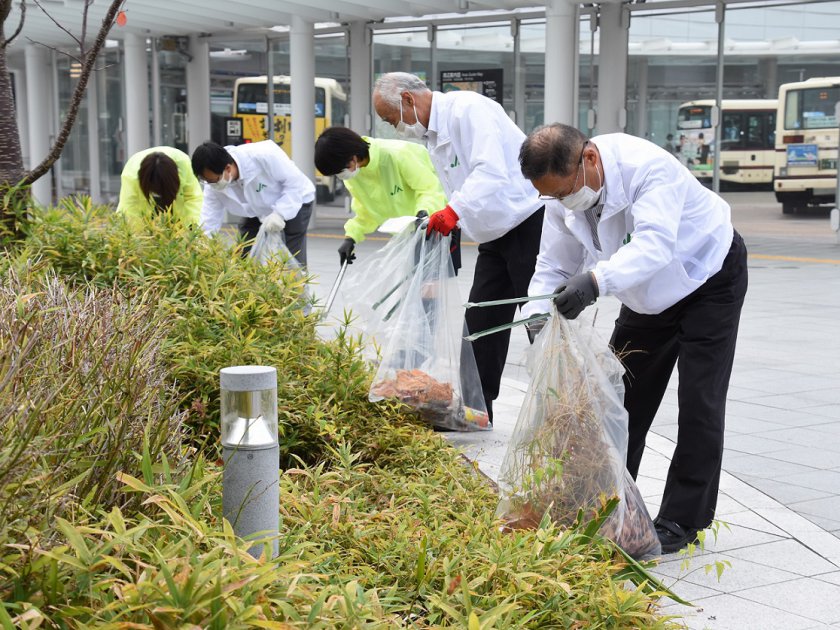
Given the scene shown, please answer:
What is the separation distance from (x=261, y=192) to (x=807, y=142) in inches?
413

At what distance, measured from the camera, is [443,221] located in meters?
4.76

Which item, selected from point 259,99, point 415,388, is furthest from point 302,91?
point 415,388

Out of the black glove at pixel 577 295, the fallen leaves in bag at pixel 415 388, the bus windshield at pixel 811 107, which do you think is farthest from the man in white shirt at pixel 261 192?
the bus windshield at pixel 811 107

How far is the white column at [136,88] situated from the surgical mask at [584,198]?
18240 mm

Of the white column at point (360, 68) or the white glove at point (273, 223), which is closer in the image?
the white glove at point (273, 223)

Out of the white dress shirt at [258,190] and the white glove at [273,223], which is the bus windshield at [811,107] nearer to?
the white dress shirt at [258,190]

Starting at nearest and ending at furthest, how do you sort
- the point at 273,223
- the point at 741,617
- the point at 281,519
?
the point at 281,519
the point at 741,617
the point at 273,223

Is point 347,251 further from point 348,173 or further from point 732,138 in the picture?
point 732,138

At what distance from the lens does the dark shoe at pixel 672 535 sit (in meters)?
3.59

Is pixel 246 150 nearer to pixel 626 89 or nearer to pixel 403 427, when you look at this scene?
pixel 403 427

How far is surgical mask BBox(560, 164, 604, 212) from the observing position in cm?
342

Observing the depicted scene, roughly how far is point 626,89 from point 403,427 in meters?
12.1

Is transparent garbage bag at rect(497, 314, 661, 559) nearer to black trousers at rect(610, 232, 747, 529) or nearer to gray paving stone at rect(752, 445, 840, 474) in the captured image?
black trousers at rect(610, 232, 747, 529)

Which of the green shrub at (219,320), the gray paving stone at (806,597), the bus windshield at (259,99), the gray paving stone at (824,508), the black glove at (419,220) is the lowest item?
the gray paving stone at (824,508)
